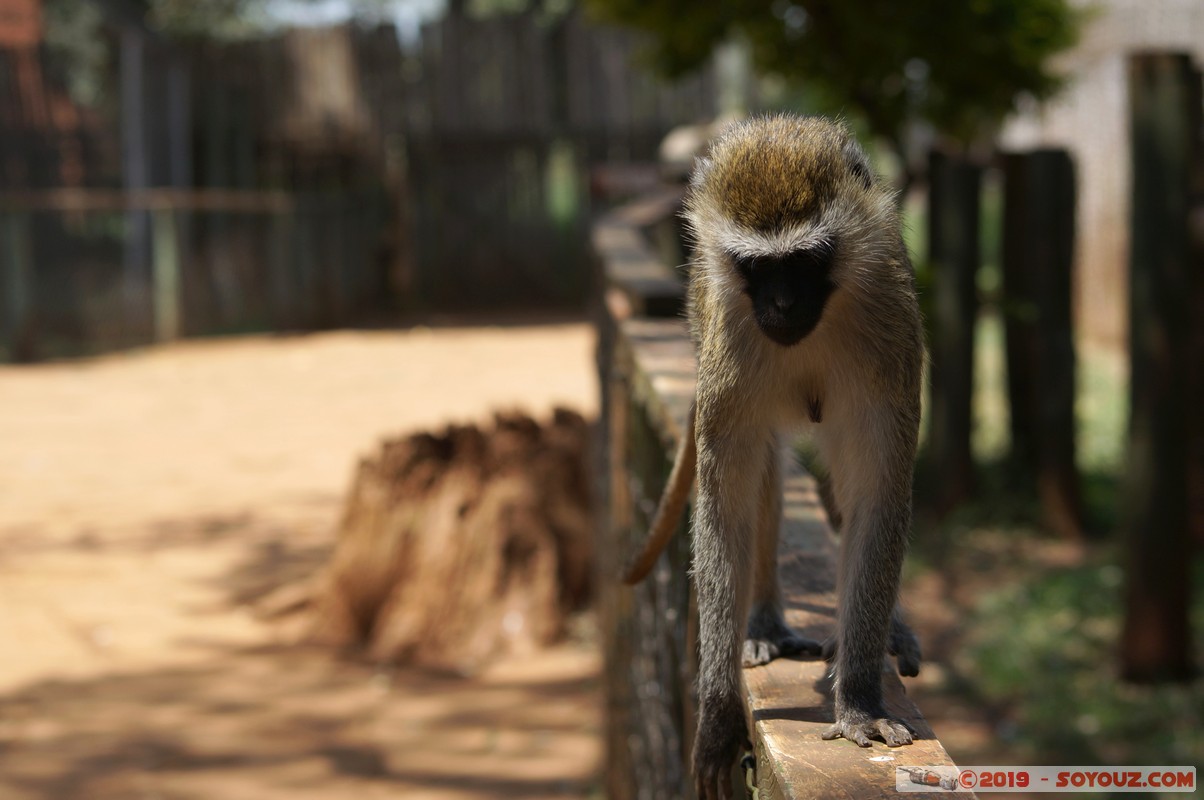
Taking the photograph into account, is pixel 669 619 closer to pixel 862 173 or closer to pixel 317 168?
pixel 862 173

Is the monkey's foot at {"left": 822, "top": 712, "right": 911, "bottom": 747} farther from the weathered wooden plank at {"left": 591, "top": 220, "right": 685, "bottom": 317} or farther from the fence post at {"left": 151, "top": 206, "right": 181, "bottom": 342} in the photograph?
the fence post at {"left": 151, "top": 206, "right": 181, "bottom": 342}

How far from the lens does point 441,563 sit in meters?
6.25

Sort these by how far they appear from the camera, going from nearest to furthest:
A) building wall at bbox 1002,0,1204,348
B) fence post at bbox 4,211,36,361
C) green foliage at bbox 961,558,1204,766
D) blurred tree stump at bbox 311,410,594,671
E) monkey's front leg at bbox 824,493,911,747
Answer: monkey's front leg at bbox 824,493,911,747 < green foliage at bbox 961,558,1204,766 < blurred tree stump at bbox 311,410,594,671 < building wall at bbox 1002,0,1204,348 < fence post at bbox 4,211,36,361

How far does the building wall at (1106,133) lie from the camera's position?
12367 mm

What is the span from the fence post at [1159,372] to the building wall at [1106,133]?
7366mm

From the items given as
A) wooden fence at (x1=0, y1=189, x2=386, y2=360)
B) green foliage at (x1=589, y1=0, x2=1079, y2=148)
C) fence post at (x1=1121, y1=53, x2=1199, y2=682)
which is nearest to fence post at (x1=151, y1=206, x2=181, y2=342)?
wooden fence at (x1=0, y1=189, x2=386, y2=360)

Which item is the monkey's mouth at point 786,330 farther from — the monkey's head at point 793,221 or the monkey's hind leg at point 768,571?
the monkey's hind leg at point 768,571

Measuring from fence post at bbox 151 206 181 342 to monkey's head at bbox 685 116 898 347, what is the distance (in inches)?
551

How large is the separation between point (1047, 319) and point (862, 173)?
197 inches

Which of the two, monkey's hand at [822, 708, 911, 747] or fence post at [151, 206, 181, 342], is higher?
fence post at [151, 206, 181, 342]

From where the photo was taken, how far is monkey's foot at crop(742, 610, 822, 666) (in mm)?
2260

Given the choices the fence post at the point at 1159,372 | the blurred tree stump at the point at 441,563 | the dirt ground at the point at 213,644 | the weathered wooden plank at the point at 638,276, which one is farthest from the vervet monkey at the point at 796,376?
the blurred tree stump at the point at 441,563

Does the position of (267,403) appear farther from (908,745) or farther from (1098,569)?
(908,745)

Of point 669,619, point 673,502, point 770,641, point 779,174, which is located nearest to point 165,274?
point 669,619
